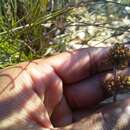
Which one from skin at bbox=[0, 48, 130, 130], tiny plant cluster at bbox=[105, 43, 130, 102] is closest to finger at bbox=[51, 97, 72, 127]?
skin at bbox=[0, 48, 130, 130]

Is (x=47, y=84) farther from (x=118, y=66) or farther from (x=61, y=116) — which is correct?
(x=118, y=66)

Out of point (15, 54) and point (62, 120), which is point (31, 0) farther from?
point (62, 120)

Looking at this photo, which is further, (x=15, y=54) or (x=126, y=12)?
(x=126, y=12)

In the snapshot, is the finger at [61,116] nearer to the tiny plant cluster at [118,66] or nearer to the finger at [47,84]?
the finger at [47,84]

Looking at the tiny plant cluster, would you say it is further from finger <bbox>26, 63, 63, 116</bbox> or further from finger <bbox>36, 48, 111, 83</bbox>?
finger <bbox>26, 63, 63, 116</bbox>

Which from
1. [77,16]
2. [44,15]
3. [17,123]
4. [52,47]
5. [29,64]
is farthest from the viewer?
[77,16]

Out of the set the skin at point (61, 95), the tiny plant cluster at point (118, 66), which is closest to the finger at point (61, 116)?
the skin at point (61, 95)

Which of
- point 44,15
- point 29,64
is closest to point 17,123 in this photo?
point 29,64

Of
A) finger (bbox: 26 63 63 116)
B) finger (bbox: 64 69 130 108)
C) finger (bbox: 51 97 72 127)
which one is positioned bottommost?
finger (bbox: 51 97 72 127)
